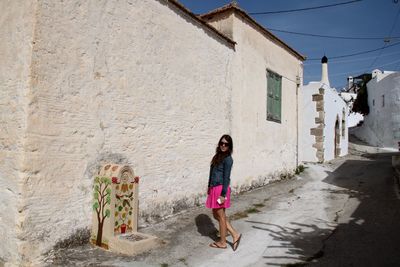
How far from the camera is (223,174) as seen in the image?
4.91 metres

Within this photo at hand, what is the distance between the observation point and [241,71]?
8.72 meters

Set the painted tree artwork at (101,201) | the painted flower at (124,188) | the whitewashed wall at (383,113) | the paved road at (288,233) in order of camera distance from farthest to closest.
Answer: the whitewashed wall at (383,113) < the painted flower at (124,188) < the painted tree artwork at (101,201) < the paved road at (288,233)

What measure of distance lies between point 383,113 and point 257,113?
20400mm

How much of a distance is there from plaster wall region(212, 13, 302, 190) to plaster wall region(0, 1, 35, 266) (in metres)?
5.15

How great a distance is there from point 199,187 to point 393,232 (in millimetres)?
3582

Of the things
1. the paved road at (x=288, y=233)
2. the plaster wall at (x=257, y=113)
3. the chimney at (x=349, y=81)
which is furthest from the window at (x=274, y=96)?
the chimney at (x=349, y=81)

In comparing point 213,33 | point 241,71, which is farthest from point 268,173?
point 213,33

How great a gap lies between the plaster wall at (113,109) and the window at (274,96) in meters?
3.08

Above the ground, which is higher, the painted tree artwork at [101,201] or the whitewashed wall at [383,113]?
the whitewashed wall at [383,113]

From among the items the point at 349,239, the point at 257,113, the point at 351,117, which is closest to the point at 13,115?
the point at 349,239

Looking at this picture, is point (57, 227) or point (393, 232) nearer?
point (57, 227)

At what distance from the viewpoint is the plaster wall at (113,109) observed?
421cm

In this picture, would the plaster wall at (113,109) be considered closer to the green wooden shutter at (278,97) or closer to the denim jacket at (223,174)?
the denim jacket at (223,174)

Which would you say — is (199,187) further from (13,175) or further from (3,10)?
(3,10)
